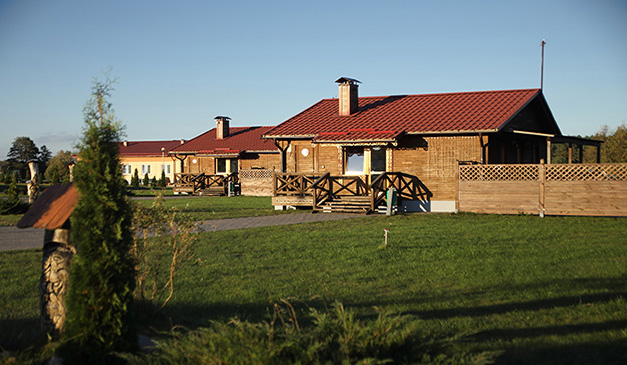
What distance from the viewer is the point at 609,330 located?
17.2 ft

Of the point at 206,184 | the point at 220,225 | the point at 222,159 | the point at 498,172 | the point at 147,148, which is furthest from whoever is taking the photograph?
the point at 147,148

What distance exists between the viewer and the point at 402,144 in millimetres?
19844

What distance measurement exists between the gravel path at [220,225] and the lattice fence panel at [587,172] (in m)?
6.10

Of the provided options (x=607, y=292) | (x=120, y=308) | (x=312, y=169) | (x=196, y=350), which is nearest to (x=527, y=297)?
(x=607, y=292)

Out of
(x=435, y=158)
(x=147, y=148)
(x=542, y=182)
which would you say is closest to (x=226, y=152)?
(x=435, y=158)

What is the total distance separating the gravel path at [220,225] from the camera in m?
11.6

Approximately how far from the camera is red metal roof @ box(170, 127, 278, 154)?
3400 cm

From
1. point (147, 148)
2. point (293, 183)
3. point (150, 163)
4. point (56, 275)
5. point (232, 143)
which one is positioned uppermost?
point (147, 148)

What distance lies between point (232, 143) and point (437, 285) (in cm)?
2978

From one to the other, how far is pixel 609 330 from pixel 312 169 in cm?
1710

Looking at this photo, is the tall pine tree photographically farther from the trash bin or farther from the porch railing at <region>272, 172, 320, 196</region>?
the porch railing at <region>272, 172, 320, 196</region>

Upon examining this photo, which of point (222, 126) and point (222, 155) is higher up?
point (222, 126)

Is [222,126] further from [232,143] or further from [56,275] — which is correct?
[56,275]

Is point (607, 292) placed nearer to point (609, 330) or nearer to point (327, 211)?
point (609, 330)
